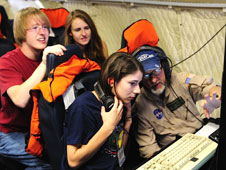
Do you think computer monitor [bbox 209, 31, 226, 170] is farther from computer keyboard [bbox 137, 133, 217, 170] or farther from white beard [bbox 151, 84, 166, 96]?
white beard [bbox 151, 84, 166, 96]

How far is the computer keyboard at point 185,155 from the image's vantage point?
1.02m

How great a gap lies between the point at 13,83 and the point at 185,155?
100 cm

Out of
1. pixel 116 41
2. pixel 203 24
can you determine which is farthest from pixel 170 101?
pixel 116 41

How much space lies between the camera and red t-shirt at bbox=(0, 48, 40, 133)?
4.71 ft

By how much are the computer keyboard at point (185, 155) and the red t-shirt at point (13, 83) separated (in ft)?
2.71

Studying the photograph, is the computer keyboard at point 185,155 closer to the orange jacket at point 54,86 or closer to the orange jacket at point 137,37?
the orange jacket at point 54,86

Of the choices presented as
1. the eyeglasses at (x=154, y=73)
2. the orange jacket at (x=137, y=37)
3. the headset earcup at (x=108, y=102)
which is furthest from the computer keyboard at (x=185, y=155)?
the orange jacket at (x=137, y=37)

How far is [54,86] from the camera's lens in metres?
1.20

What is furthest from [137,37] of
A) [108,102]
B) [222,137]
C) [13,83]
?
[222,137]

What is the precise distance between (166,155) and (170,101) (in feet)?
1.62

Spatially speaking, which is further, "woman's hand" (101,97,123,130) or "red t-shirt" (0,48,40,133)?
"red t-shirt" (0,48,40,133)

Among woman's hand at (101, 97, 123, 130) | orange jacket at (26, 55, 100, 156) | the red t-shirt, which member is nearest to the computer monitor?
woman's hand at (101, 97, 123, 130)

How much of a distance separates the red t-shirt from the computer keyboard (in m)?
0.83

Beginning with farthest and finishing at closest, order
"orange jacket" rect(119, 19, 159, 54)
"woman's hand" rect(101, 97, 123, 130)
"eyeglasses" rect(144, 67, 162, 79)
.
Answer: "orange jacket" rect(119, 19, 159, 54), "eyeglasses" rect(144, 67, 162, 79), "woman's hand" rect(101, 97, 123, 130)
